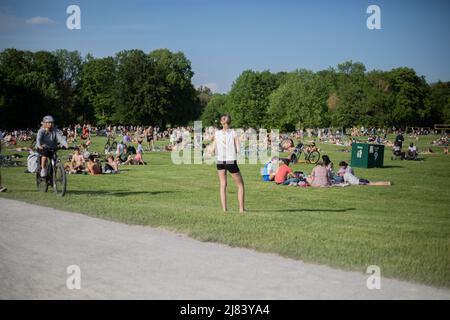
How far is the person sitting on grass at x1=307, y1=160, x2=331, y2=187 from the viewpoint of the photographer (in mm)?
16125

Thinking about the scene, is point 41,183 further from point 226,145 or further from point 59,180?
point 226,145

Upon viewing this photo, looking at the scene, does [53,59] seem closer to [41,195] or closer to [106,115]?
[106,115]

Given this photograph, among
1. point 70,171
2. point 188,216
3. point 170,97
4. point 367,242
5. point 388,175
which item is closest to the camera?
point 367,242

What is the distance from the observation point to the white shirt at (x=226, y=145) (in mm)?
9500

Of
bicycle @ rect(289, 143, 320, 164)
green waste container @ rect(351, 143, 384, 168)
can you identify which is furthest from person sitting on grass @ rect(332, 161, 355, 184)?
bicycle @ rect(289, 143, 320, 164)

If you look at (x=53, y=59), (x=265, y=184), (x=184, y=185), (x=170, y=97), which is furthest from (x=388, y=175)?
(x=53, y=59)

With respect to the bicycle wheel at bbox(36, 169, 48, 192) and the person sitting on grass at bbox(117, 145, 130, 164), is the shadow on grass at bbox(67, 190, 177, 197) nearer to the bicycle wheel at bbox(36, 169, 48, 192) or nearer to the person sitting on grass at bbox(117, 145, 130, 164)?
the bicycle wheel at bbox(36, 169, 48, 192)

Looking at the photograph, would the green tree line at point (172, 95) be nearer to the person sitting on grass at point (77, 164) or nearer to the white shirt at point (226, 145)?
the person sitting on grass at point (77, 164)

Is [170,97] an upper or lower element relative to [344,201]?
upper

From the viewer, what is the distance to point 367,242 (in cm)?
726

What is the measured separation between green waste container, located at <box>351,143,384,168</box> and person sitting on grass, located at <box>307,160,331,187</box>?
8.44 meters

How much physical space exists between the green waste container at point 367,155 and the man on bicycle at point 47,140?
16.7 m

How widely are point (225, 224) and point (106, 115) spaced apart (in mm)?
86487

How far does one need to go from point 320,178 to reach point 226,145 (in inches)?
297
